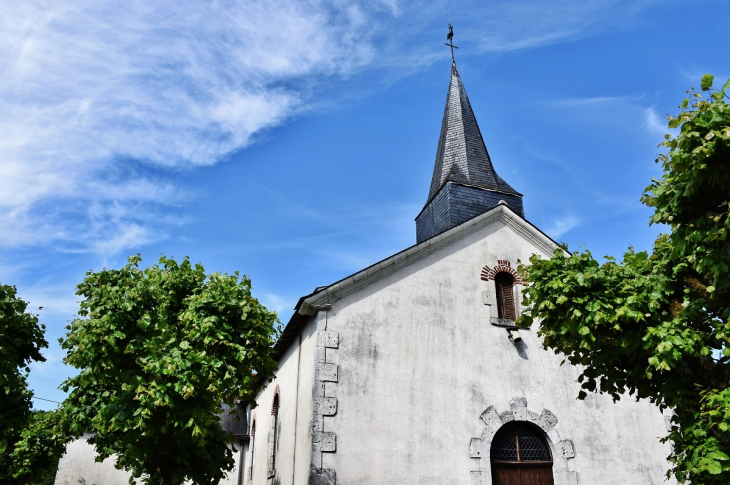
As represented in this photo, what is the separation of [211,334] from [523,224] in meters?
7.38

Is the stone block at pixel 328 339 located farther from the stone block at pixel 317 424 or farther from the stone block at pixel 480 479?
the stone block at pixel 480 479

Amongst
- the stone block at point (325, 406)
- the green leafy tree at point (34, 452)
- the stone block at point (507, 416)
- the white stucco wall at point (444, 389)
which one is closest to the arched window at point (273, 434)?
the stone block at point (325, 406)

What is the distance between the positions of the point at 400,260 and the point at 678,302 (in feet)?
17.6

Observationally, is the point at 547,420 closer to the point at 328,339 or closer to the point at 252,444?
the point at 328,339

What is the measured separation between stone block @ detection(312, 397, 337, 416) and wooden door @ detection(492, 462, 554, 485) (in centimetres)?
321

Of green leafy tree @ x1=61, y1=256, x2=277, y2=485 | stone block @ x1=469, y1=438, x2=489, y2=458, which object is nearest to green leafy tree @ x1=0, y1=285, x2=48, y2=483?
green leafy tree @ x1=61, y1=256, x2=277, y2=485

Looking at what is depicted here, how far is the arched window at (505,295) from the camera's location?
448 inches

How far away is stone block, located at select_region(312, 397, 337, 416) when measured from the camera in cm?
933

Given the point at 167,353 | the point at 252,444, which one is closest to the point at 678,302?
the point at 167,353

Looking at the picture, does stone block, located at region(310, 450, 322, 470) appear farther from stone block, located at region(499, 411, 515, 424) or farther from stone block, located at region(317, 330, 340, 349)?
stone block, located at region(499, 411, 515, 424)

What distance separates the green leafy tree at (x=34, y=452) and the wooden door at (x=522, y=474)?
15.7m

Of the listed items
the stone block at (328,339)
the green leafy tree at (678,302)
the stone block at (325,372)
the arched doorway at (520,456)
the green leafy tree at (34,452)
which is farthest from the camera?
the green leafy tree at (34,452)

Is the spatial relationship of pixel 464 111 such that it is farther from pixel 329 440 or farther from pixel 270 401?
pixel 329 440

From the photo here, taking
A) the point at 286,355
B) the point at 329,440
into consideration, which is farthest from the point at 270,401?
the point at 329,440
